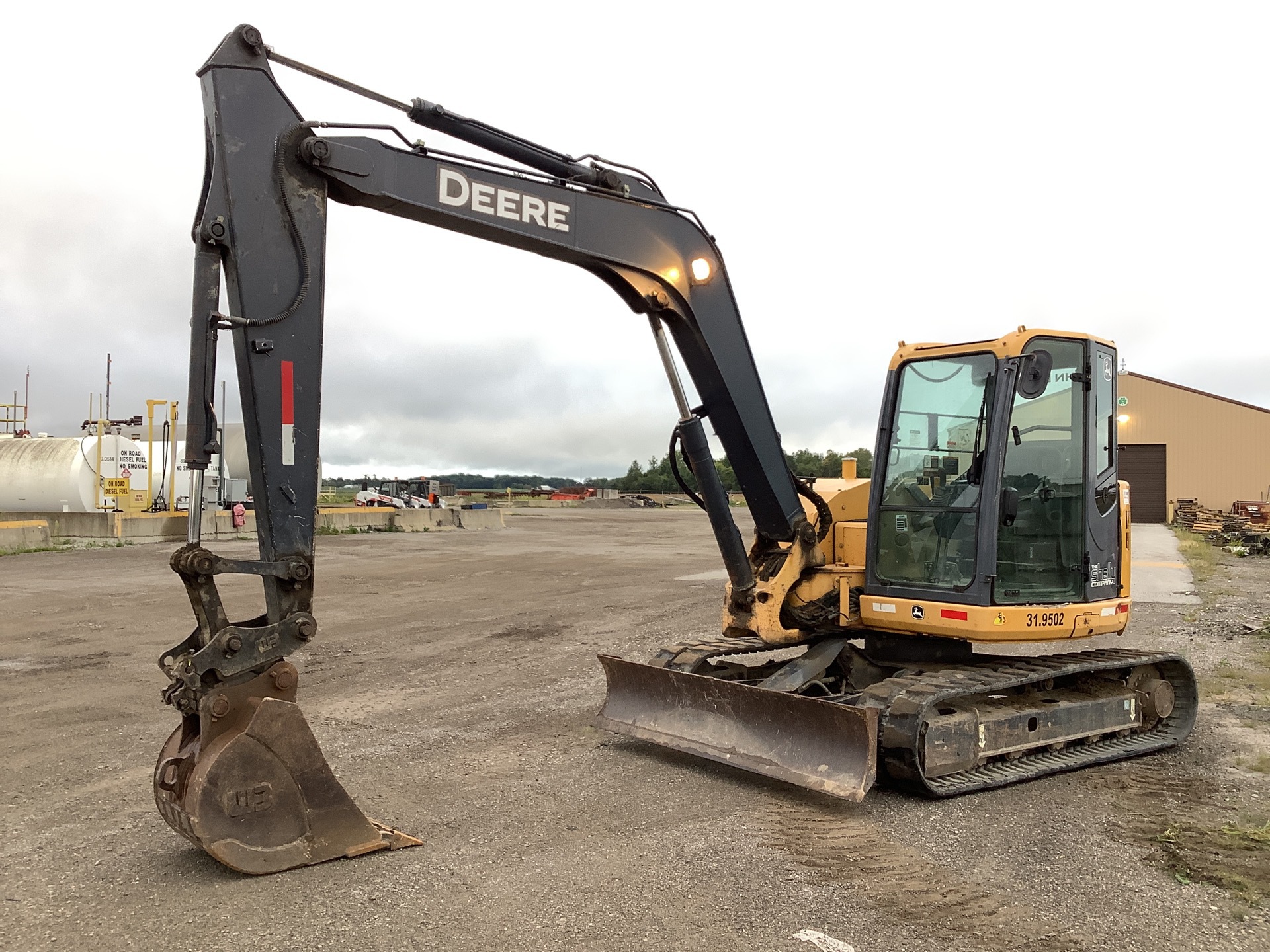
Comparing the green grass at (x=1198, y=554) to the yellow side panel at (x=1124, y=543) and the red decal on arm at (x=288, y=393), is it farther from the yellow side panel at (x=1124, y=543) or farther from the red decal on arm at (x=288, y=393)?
the red decal on arm at (x=288, y=393)

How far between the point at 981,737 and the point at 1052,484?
5.76 ft

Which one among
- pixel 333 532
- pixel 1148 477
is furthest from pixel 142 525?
pixel 1148 477

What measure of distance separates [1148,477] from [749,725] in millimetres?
39177

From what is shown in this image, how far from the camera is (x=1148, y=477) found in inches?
1580

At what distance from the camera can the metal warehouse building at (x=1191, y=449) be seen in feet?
126

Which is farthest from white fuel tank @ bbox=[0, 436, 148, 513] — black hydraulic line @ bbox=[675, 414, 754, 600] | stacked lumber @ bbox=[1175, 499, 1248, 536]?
stacked lumber @ bbox=[1175, 499, 1248, 536]

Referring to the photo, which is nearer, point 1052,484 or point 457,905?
point 457,905

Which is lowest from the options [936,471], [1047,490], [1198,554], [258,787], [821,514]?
[258,787]

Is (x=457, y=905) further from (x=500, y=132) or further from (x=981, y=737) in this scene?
(x=500, y=132)

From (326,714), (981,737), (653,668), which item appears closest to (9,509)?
(326,714)

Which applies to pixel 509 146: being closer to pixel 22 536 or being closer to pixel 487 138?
pixel 487 138

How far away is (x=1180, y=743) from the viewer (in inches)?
286

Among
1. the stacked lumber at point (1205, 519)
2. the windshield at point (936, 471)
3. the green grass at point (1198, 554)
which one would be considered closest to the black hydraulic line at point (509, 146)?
the windshield at point (936, 471)

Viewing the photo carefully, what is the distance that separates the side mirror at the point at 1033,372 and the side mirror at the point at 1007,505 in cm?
64
